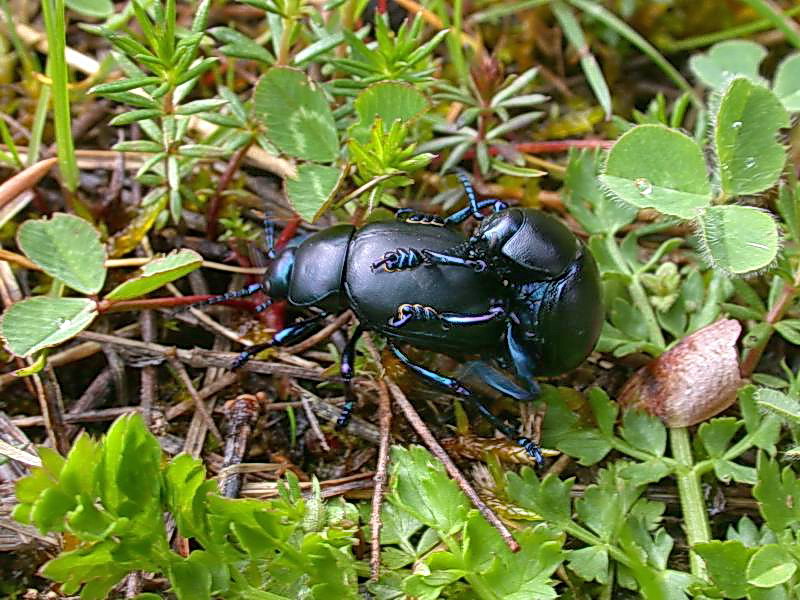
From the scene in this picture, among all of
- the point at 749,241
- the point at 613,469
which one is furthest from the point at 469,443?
the point at 749,241

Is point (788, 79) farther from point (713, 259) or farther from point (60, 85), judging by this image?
point (60, 85)

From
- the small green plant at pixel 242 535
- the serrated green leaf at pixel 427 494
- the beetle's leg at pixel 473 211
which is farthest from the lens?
the beetle's leg at pixel 473 211

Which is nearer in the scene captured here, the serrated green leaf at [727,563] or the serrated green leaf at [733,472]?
the serrated green leaf at [727,563]

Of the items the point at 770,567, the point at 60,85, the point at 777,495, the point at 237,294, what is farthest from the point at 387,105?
the point at 770,567

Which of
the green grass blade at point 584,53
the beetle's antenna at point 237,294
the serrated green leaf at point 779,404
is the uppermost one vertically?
the green grass blade at point 584,53

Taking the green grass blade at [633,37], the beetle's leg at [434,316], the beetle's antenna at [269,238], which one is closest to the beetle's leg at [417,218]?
the beetle's leg at [434,316]

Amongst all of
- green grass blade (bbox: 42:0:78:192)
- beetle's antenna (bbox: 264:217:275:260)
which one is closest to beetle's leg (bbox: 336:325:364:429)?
beetle's antenna (bbox: 264:217:275:260)

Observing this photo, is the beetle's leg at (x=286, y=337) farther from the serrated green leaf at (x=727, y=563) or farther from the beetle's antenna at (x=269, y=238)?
the serrated green leaf at (x=727, y=563)
